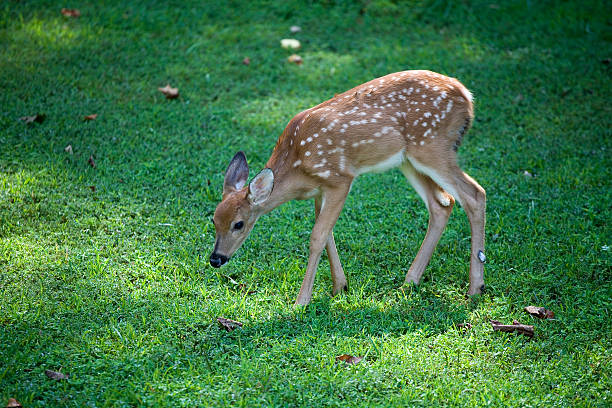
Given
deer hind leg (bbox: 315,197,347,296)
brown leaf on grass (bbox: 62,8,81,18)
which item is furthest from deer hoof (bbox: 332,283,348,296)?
brown leaf on grass (bbox: 62,8,81,18)

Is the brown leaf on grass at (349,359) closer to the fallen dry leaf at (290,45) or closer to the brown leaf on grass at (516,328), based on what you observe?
the brown leaf on grass at (516,328)

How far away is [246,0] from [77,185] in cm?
497

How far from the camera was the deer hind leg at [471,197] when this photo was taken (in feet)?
17.3

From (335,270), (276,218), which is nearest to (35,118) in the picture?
(276,218)

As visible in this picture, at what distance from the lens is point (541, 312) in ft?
16.4

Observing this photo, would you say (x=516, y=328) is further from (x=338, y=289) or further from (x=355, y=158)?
(x=355, y=158)

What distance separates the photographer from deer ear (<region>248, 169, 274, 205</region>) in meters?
4.86

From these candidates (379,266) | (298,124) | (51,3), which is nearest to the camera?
(298,124)

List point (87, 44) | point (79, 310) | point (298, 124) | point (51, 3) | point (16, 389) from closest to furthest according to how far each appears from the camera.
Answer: point (16, 389), point (79, 310), point (298, 124), point (87, 44), point (51, 3)

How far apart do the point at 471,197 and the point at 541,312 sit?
3.45ft

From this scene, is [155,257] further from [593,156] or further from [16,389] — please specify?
[593,156]

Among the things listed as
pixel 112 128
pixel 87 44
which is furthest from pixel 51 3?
pixel 112 128

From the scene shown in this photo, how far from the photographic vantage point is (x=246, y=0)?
1016cm

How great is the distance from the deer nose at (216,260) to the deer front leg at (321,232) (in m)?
0.67
